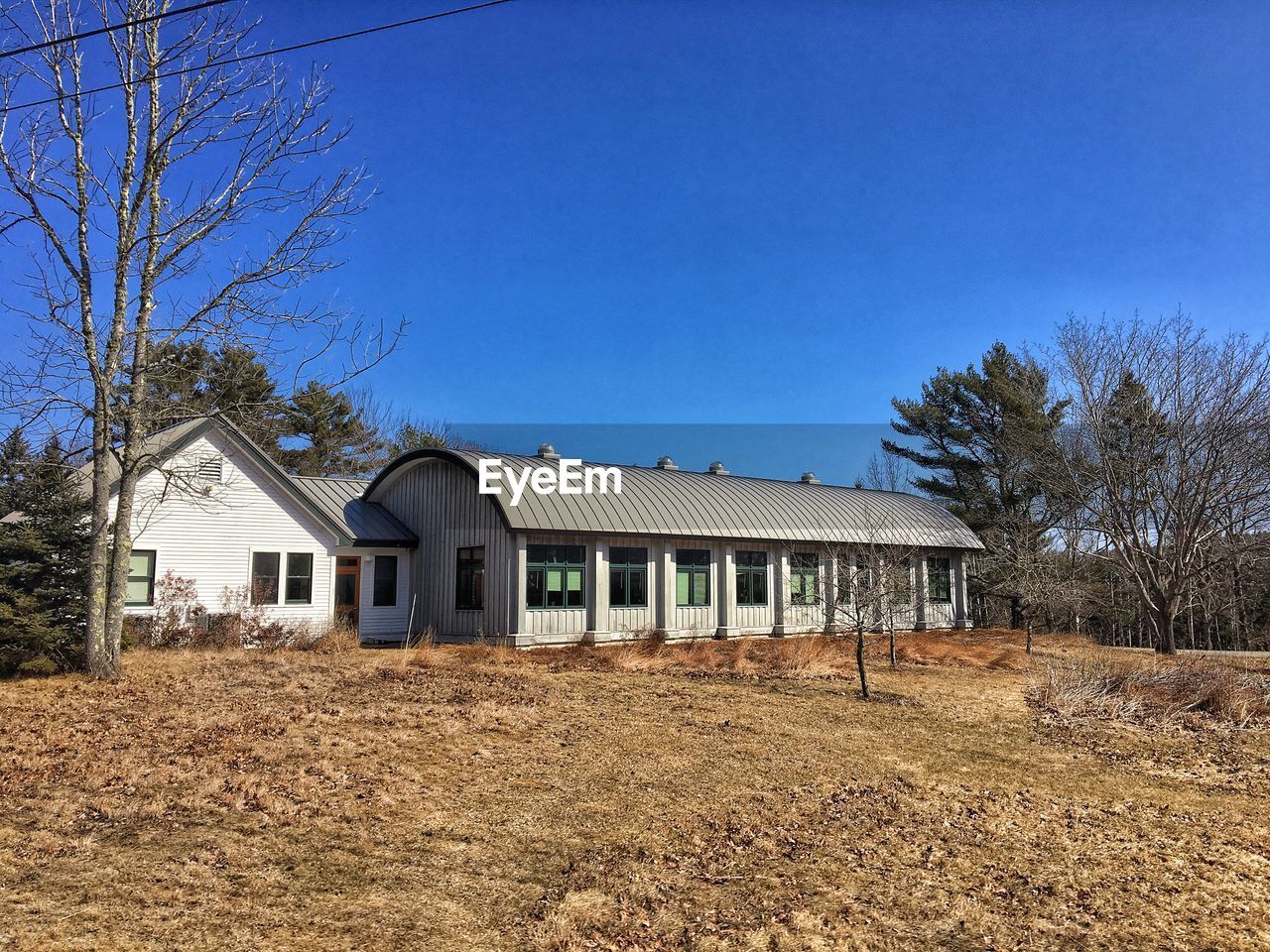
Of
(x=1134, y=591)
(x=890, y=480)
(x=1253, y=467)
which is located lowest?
(x=1134, y=591)

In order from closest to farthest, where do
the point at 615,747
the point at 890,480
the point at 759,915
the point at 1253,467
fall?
the point at 759,915
the point at 615,747
the point at 1253,467
the point at 890,480

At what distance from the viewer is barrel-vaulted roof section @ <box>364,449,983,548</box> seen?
2242 centimetres

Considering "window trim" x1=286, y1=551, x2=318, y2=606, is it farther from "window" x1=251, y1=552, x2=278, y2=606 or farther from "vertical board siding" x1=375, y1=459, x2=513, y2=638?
"vertical board siding" x1=375, y1=459, x2=513, y2=638

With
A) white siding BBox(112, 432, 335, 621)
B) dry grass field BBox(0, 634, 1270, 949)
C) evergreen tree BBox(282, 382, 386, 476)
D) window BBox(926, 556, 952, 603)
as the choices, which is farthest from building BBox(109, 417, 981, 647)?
evergreen tree BBox(282, 382, 386, 476)

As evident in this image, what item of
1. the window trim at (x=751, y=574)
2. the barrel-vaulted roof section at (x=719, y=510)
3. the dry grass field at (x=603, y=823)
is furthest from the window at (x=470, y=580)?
the dry grass field at (x=603, y=823)

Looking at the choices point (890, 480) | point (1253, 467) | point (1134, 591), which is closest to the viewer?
point (1253, 467)

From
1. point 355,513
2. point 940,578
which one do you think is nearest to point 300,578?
point 355,513

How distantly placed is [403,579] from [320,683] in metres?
10.3

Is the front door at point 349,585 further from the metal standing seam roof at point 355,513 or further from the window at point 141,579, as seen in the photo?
the window at point 141,579

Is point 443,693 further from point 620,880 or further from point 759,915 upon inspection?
point 759,915

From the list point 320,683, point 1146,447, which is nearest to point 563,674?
point 320,683

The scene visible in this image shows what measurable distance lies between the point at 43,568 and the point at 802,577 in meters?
20.7

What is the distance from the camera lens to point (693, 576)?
25.0m

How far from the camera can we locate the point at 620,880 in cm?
625
